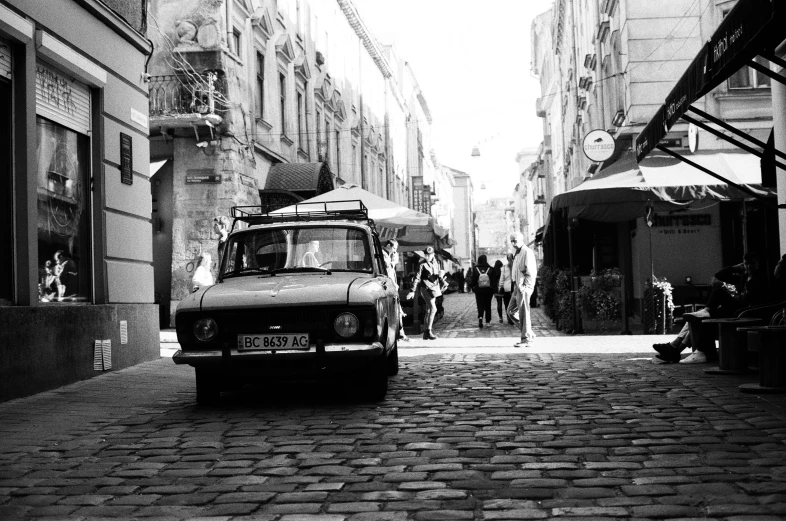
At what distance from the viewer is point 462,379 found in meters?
10.4

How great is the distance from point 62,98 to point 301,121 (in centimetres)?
1953

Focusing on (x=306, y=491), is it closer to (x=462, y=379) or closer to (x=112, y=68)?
(x=462, y=379)

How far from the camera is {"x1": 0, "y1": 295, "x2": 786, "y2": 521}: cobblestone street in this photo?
188 inches

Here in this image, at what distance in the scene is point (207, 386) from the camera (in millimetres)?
8578

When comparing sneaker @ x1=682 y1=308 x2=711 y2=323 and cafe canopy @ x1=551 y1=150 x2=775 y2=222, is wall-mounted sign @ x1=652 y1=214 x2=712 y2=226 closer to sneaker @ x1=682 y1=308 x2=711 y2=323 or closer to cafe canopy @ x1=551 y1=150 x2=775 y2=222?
cafe canopy @ x1=551 y1=150 x2=775 y2=222

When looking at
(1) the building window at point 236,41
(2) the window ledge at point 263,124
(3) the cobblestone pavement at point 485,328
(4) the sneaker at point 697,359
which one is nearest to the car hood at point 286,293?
(4) the sneaker at point 697,359

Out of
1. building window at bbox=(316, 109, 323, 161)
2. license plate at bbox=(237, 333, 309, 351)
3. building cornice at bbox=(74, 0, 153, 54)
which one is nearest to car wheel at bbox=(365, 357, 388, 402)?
license plate at bbox=(237, 333, 309, 351)

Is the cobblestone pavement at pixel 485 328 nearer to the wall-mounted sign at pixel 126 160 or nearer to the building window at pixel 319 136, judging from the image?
the wall-mounted sign at pixel 126 160

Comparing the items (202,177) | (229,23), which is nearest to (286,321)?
(202,177)

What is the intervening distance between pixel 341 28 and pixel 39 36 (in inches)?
1194

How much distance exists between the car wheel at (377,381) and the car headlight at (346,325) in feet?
1.64

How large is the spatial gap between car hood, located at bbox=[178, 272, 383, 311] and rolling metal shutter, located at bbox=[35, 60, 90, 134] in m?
3.37

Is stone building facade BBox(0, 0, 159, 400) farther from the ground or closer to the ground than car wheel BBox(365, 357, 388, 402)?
farther from the ground

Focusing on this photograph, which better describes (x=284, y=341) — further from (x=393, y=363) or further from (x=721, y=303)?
(x=721, y=303)
